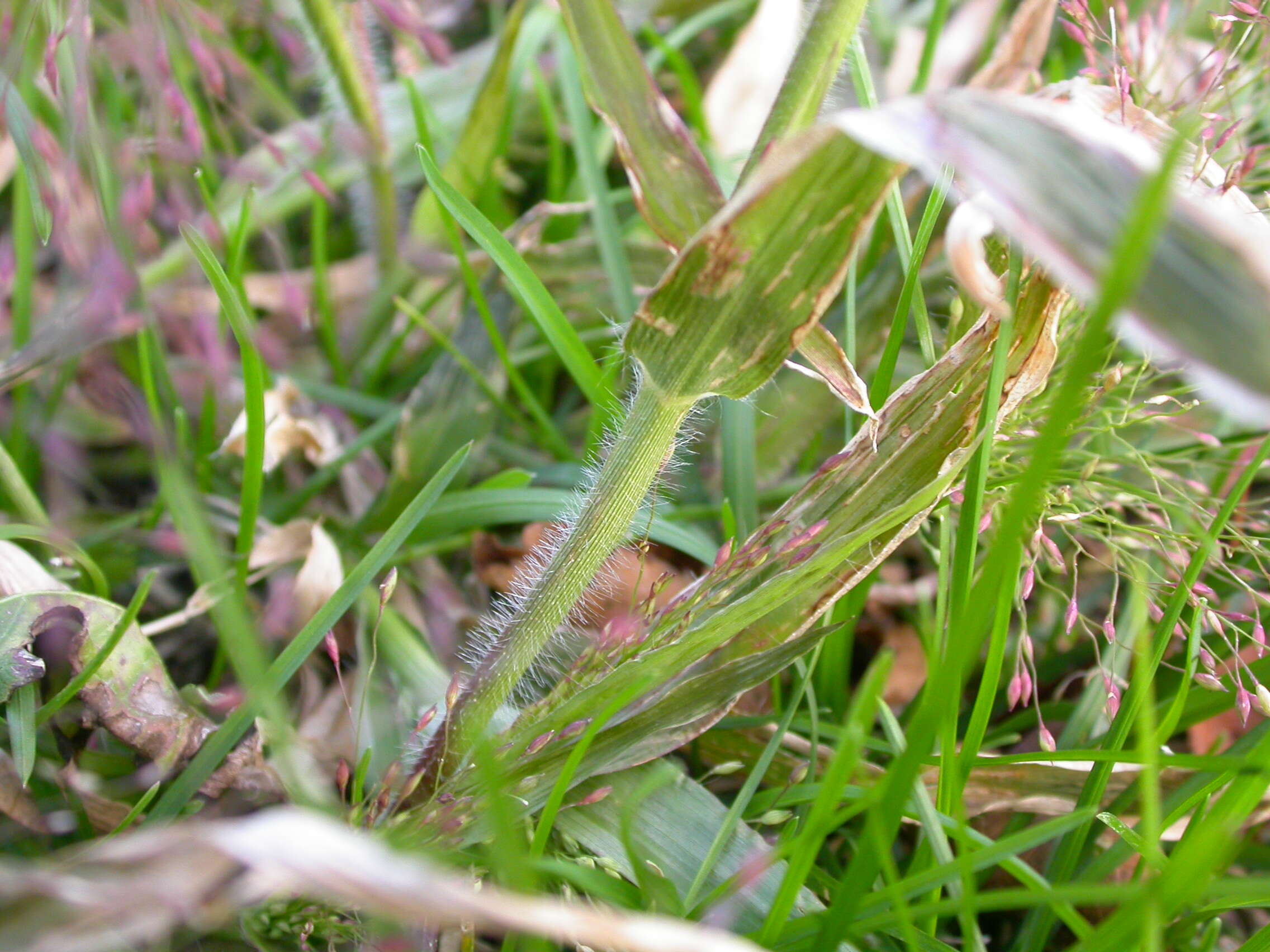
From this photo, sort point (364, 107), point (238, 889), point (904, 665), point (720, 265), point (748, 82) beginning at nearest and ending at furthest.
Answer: point (238, 889), point (720, 265), point (904, 665), point (364, 107), point (748, 82)

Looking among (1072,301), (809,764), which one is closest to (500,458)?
(809,764)

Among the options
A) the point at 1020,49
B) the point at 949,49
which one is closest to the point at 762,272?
the point at 1020,49

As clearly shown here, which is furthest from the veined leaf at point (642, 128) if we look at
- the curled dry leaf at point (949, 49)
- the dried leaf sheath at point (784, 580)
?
the curled dry leaf at point (949, 49)

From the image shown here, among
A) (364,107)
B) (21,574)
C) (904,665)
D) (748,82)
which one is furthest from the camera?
(748,82)

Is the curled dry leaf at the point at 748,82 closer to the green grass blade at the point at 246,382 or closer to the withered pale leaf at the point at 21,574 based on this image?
the green grass blade at the point at 246,382

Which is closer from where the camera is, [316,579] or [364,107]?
[316,579]

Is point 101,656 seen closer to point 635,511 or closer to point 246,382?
point 246,382

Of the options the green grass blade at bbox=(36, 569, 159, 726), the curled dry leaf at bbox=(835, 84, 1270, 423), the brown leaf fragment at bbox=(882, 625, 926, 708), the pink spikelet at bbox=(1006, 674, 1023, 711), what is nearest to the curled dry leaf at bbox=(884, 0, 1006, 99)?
the brown leaf fragment at bbox=(882, 625, 926, 708)
